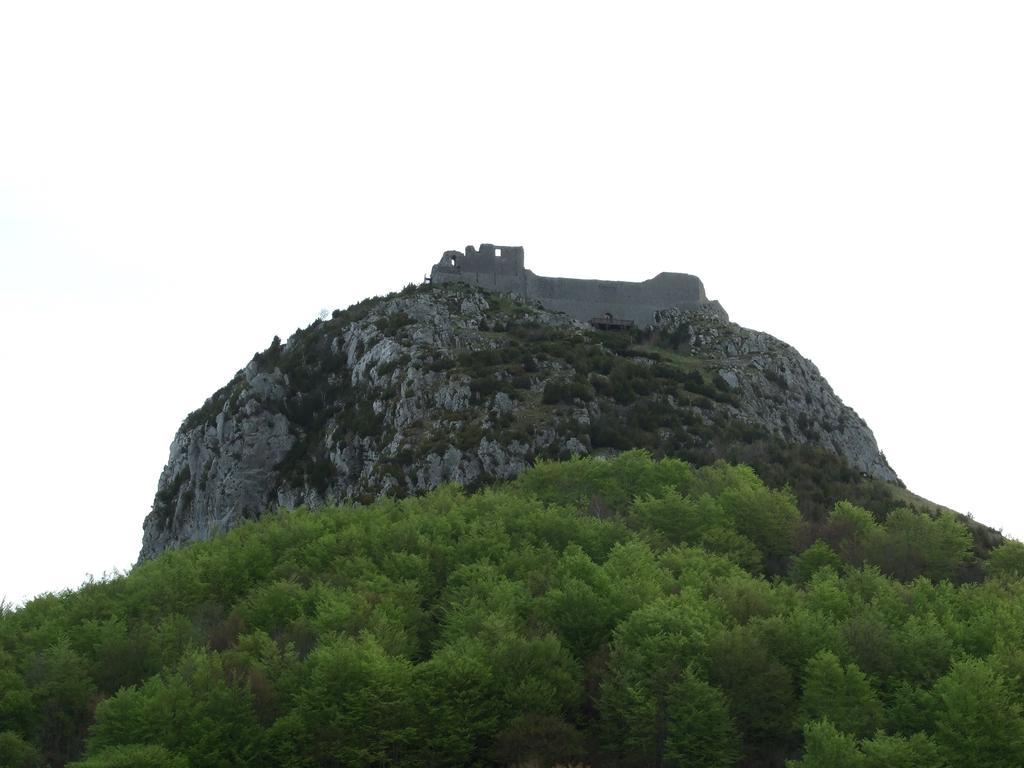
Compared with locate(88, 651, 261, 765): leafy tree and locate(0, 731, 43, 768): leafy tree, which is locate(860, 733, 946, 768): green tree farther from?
locate(0, 731, 43, 768): leafy tree

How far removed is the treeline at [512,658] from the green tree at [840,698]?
53 mm

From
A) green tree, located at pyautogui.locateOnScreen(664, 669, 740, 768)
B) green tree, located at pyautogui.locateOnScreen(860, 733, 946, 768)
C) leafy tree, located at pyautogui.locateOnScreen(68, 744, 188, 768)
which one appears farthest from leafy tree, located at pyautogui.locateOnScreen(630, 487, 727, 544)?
leafy tree, located at pyautogui.locateOnScreen(68, 744, 188, 768)

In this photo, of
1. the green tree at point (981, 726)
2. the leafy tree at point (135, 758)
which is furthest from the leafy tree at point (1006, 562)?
the leafy tree at point (135, 758)

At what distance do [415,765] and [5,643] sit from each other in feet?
52.2

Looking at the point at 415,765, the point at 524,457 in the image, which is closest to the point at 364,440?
the point at 524,457

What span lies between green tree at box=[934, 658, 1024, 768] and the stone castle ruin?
5725cm

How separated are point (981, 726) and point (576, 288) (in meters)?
60.1

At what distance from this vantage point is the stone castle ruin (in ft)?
261

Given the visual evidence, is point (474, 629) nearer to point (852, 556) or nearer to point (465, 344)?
point (852, 556)

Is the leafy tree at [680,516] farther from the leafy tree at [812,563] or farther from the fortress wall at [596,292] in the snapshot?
the fortress wall at [596,292]

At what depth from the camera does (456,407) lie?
57688 mm

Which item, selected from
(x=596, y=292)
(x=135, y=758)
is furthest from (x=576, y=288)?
(x=135, y=758)

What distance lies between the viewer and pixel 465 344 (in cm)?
6656

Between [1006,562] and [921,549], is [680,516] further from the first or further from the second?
[1006,562]
